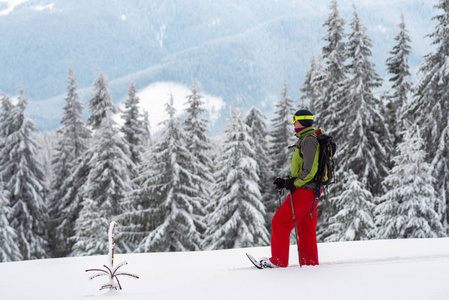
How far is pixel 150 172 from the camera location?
69.1 ft

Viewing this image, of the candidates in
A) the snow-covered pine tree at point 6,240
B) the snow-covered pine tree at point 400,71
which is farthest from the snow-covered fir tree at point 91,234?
the snow-covered pine tree at point 400,71

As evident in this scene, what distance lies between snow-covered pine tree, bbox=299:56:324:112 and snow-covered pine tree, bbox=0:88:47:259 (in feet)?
64.7

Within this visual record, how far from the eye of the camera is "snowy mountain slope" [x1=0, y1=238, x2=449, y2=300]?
4.41 m

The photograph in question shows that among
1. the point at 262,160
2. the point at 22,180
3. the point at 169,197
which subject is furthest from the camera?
the point at 262,160

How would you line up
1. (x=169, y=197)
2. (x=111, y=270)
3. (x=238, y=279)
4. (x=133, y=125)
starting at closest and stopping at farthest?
(x=111, y=270), (x=238, y=279), (x=169, y=197), (x=133, y=125)

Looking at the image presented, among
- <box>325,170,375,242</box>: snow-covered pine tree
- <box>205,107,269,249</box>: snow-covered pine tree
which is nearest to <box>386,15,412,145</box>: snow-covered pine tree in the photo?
<box>325,170,375,242</box>: snow-covered pine tree

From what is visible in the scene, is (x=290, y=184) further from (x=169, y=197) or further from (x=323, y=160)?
(x=169, y=197)

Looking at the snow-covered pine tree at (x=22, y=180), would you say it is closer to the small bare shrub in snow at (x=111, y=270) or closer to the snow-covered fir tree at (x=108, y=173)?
the snow-covered fir tree at (x=108, y=173)

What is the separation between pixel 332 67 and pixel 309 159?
20.8 metres

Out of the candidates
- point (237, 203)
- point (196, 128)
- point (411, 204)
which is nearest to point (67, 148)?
point (196, 128)

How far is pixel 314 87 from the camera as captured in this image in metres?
27.2

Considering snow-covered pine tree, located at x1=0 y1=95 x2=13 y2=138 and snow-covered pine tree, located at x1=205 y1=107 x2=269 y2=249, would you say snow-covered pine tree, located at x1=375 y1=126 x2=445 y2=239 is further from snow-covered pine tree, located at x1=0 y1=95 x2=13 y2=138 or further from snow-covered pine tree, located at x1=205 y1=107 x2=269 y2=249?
snow-covered pine tree, located at x1=0 y1=95 x2=13 y2=138

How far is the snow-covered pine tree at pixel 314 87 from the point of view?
26094mm

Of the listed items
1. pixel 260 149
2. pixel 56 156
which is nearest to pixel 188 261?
pixel 260 149
